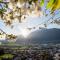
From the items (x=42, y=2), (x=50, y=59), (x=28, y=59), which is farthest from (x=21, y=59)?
(x=42, y=2)

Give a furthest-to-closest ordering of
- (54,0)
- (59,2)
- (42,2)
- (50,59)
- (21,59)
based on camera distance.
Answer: (50,59) < (21,59) < (42,2) < (54,0) < (59,2)

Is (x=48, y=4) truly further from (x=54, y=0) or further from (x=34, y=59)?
(x=34, y=59)

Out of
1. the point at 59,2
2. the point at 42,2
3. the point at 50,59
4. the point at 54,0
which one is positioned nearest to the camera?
the point at 59,2

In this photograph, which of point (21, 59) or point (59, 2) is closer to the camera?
point (59, 2)

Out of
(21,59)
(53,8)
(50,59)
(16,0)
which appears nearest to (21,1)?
(16,0)

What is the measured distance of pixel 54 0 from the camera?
3.06 m

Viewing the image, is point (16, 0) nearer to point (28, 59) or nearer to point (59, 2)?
point (59, 2)

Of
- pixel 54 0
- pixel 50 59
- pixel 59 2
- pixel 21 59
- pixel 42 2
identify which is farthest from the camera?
pixel 50 59

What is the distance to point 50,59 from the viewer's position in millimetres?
56844

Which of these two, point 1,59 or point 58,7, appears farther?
point 1,59

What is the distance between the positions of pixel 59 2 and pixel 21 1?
0.45 meters

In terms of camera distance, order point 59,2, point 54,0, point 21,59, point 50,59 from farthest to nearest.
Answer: point 50,59 → point 21,59 → point 54,0 → point 59,2

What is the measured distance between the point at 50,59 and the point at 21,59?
7627mm

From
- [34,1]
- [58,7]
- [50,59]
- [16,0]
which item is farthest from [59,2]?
[50,59]
